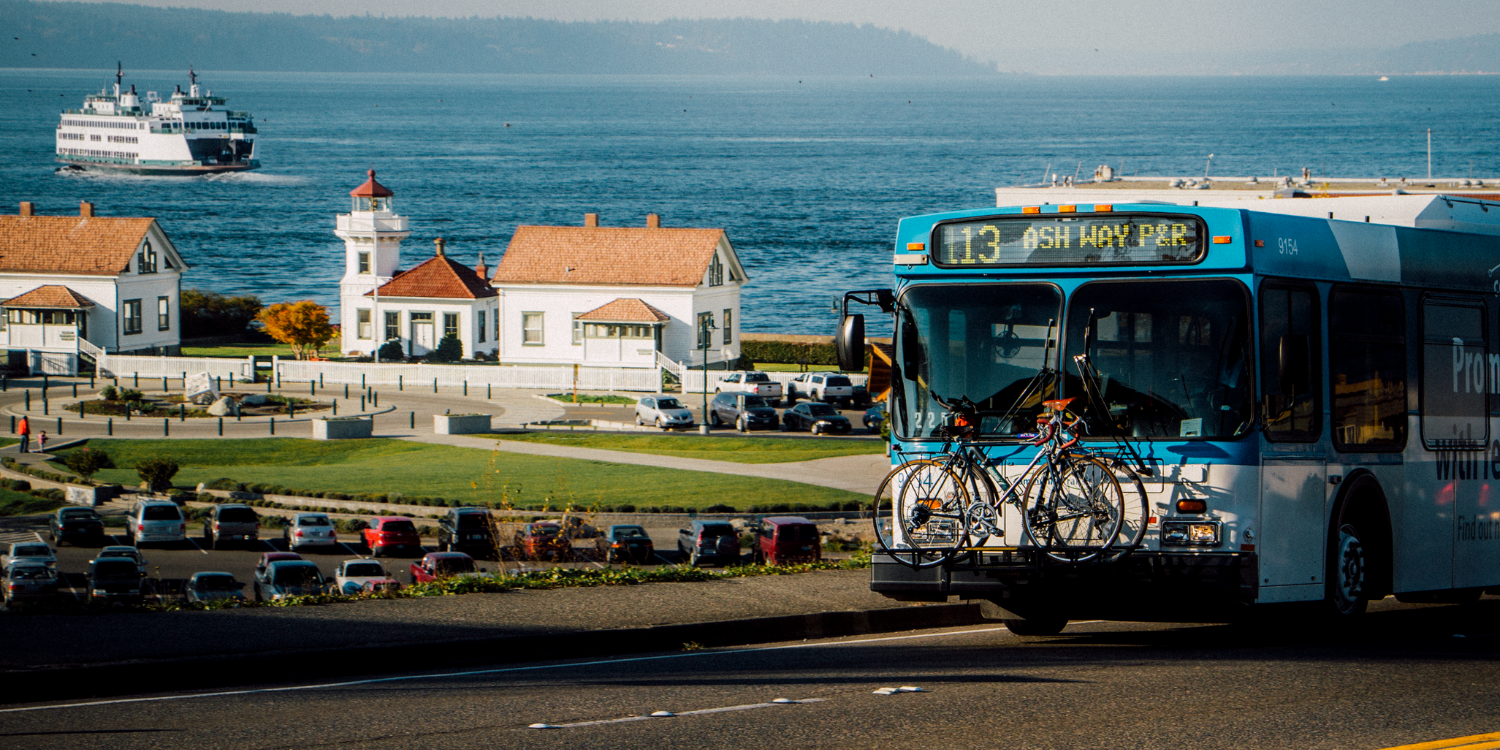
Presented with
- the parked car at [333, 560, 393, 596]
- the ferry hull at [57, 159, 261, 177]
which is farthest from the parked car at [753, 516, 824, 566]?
the ferry hull at [57, 159, 261, 177]

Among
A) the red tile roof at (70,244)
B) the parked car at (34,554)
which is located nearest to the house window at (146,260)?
the red tile roof at (70,244)

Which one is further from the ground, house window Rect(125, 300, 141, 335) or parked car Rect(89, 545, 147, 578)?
house window Rect(125, 300, 141, 335)

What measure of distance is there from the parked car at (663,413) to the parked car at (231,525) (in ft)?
66.4

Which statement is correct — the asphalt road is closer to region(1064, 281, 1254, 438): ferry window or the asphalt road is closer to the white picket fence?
region(1064, 281, 1254, 438): ferry window

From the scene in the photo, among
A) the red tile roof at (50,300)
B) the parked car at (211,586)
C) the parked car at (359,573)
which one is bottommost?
the parked car at (211,586)

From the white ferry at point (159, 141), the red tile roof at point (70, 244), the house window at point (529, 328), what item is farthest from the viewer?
the white ferry at point (159, 141)

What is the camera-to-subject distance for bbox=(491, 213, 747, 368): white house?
204ft

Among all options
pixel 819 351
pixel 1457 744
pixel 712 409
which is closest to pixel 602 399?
pixel 712 409

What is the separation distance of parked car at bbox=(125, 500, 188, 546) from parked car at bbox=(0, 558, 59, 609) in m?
6.46

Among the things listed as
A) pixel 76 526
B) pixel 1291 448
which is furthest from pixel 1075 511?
pixel 76 526

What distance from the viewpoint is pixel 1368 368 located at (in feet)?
40.3

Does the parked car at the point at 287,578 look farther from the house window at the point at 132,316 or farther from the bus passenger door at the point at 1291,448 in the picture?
the house window at the point at 132,316

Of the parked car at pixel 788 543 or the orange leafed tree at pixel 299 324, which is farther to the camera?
the orange leafed tree at pixel 299 324

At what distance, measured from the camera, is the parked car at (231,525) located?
3180cm
